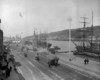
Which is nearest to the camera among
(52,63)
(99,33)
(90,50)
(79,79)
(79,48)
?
(79,79)

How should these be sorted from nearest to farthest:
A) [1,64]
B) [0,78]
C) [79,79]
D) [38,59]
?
[0,78] < [1,64] < [79,79] < [38,59]

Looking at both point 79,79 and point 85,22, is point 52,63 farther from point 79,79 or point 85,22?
point 85,22

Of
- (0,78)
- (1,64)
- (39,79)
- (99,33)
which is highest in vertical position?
(99,33)

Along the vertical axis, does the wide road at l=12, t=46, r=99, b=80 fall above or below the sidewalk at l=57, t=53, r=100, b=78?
below

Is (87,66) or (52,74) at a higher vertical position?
(87,66)

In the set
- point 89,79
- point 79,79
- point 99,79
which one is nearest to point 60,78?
point 79,79

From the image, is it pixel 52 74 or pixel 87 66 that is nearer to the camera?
pixel 52 74

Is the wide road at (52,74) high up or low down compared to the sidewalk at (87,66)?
down

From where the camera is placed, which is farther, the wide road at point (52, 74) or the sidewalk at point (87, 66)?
the sidewalk at point (87, 66)

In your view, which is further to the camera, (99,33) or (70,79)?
(99,33)

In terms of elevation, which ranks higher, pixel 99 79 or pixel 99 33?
pixel 99 33

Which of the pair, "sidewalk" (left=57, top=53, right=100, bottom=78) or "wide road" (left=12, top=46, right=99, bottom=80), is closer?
"wide road" (left=12, top=46, right=99, bottom=80)
